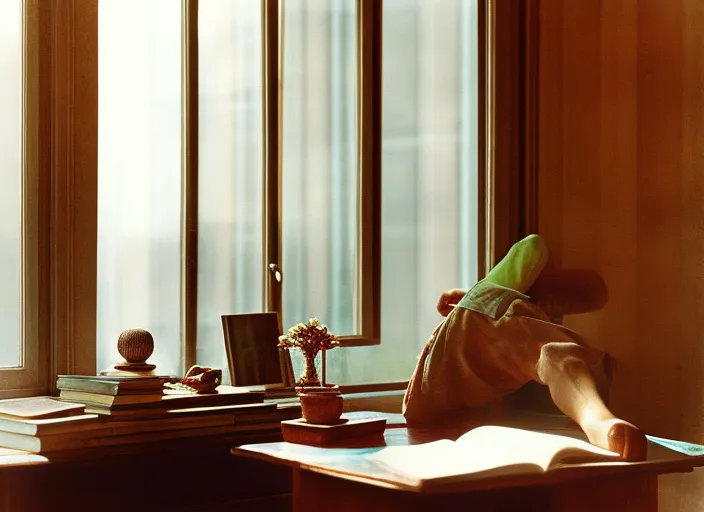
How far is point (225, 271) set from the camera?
106 inches

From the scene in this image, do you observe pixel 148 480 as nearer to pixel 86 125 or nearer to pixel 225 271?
pixel 225 271

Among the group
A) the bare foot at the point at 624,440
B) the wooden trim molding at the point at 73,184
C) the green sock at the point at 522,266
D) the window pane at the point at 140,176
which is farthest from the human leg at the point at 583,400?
the wooden trim molding at the point at 73,184

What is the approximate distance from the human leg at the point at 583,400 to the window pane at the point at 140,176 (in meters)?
1.00

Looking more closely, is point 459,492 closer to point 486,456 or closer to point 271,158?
point 486,456

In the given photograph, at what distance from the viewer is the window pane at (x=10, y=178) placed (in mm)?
2361

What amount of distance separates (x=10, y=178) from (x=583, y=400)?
4.76 ft

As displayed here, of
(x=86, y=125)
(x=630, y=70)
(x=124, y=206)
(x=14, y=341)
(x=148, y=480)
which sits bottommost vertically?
(x=148, y=480)

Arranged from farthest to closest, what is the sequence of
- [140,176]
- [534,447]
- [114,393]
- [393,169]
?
[393,169] → [140,176] → [114,393] → [534,447]

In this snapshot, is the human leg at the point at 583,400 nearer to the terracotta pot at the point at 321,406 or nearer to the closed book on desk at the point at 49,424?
the terracotta pot at the point at 321,406

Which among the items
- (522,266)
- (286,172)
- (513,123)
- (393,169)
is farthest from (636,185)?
(286,172)

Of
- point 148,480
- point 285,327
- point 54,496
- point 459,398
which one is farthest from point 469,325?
point 54,496

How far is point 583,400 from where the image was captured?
209cm

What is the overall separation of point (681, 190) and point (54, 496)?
1951 millimetres

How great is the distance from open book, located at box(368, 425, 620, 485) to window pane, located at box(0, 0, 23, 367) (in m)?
0.99
